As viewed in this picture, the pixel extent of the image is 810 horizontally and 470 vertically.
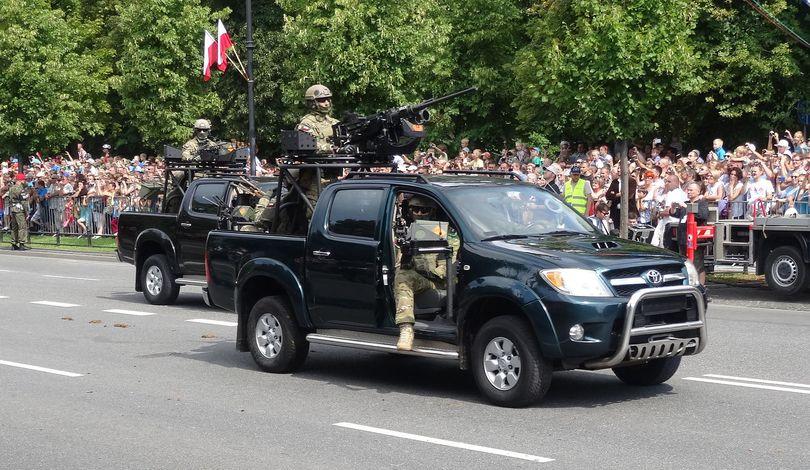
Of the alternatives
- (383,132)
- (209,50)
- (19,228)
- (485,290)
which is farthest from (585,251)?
(19,228)

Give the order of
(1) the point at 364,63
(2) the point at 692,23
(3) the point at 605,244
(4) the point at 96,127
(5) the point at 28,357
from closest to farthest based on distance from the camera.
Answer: (3) the point at 605,244 < (5) the point at 28,357 < (2) the point at 692,23 < (1) the point at 364,63 < (4) the point at 96,127

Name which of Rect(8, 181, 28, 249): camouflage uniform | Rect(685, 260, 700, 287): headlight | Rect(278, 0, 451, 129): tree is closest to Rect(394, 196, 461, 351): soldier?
Rect(685, 260, 700, 287): headlight

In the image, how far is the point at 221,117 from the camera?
5388 centimetres

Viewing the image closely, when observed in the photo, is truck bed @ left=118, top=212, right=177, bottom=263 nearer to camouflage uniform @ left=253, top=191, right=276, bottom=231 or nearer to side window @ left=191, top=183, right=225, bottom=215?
side window @ left=191, top=183, right=225, bottom=215

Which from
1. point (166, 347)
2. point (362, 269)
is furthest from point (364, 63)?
point (362, 269)

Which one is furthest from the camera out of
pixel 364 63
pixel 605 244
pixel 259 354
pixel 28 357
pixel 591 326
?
pixel 364 63

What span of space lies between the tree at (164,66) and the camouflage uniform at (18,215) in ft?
50.3

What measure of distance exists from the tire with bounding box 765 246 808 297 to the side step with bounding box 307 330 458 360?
9.17 m

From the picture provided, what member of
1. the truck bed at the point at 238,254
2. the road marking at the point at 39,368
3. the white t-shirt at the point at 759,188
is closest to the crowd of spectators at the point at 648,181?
the white t-shirt at the point at 759,188

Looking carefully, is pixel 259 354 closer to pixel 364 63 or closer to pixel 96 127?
pixel 364 63

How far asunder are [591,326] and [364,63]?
30398mm

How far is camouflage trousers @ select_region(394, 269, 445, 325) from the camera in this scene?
1001 cm

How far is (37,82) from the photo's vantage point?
155 feet

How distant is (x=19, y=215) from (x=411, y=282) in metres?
26.5
